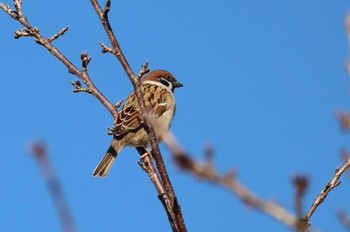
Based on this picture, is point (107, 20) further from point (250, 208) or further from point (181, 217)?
point (250, 208)

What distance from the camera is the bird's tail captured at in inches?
265

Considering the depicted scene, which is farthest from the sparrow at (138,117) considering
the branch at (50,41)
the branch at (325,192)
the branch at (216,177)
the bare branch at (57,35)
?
the branch at (216,177)

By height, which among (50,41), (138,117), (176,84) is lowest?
(50,41)

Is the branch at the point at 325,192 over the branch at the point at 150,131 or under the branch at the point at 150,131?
under

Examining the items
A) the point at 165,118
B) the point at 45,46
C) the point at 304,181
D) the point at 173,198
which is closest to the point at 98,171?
the point at 165,118

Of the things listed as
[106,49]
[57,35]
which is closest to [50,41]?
[57,35]

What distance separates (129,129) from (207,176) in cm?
588

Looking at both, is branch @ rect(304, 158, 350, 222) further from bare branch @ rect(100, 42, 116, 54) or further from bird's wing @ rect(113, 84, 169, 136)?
bird's wing @ rect(113, 84, 169, 136)

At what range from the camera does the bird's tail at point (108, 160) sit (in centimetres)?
674

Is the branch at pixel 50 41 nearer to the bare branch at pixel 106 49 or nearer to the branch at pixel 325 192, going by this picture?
the bare branch at pixel 106 49

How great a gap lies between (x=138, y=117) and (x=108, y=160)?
59 cm

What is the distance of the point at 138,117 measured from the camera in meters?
7.04

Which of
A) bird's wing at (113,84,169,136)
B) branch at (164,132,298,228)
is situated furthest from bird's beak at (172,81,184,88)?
branch at (164,132,298,228)

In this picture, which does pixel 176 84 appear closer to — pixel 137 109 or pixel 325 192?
pixel 137 109
